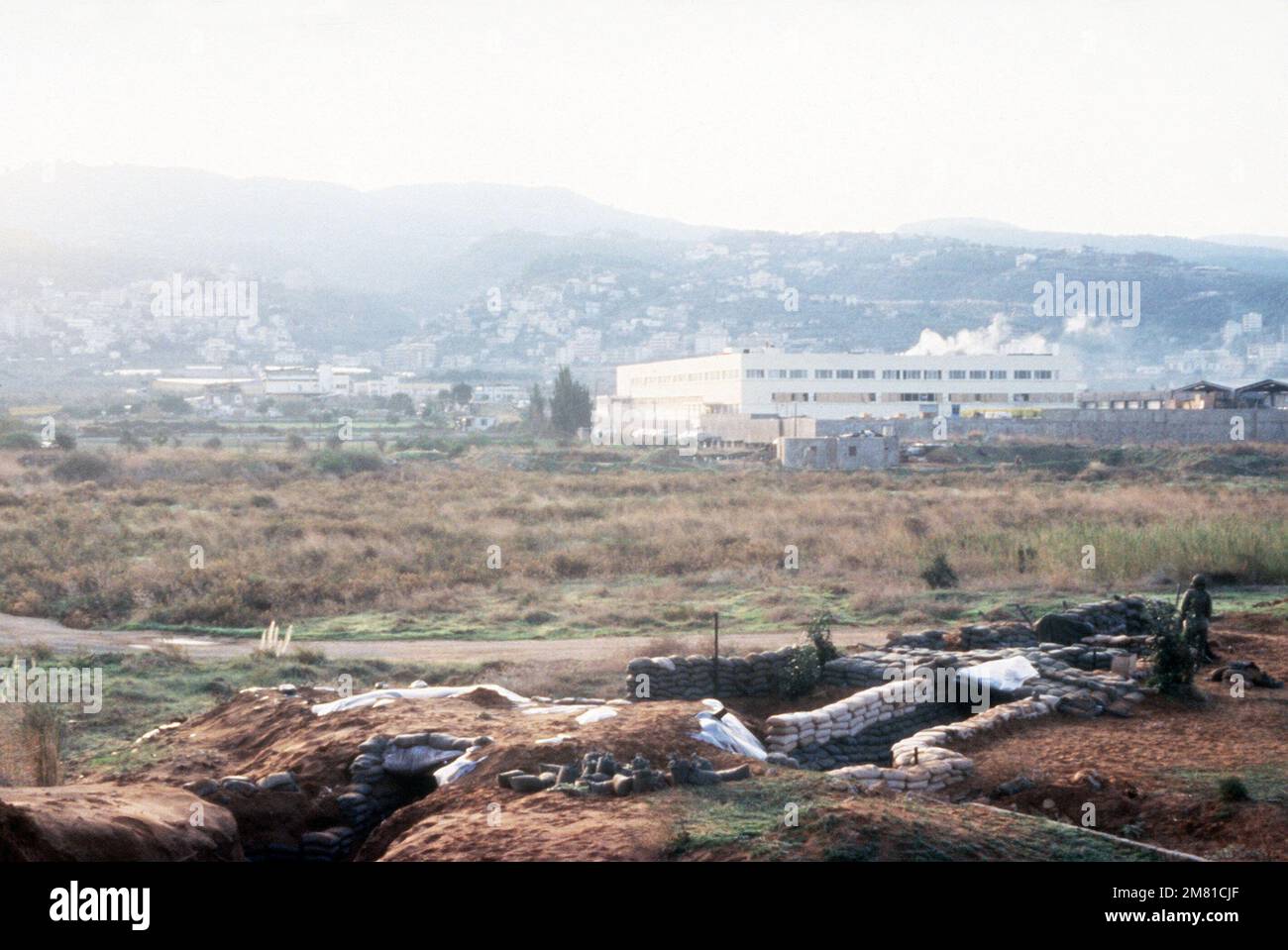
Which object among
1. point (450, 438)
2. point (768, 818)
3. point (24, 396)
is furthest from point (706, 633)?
point (24, 396)

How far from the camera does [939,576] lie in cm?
2330

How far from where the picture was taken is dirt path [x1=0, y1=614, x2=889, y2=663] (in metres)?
17.9

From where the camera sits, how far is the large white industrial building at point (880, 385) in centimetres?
8556

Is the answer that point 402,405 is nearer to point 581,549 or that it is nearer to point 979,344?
point 979,344

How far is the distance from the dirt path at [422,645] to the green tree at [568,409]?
70.3m

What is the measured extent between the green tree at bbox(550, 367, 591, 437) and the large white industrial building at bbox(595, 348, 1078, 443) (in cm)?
194

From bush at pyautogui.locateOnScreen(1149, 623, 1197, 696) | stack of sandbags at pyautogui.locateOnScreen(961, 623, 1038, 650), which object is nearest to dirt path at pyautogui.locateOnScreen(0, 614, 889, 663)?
stack of sandbags at pyautogui.locateOnScreen(961, 623, 1038, 650)

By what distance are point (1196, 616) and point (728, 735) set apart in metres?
7.42

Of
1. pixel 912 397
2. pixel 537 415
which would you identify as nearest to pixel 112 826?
pixel 912 397

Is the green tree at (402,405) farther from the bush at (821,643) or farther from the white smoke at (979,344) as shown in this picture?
the bush at (821,643)

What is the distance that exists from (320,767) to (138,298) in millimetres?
168925

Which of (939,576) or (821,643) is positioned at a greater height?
(821,643)

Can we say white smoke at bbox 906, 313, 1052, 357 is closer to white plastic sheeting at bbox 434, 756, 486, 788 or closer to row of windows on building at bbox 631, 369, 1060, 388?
row of windows on building at bbox 631, 369, 1060, 388
